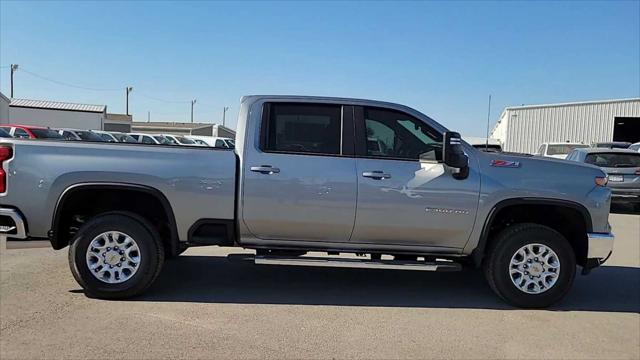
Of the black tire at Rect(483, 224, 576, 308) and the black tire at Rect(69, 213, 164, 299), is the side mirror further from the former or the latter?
the black tire at Rect(69, 213, 164, 299)

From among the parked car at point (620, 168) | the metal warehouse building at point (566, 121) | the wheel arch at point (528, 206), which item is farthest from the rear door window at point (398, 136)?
the metal warehouse building at point (566, 121)

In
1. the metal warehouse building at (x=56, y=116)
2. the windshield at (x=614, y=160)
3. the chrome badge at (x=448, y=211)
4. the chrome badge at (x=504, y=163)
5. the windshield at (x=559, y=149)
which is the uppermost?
the metal warehouse building at (x=56, y=116)

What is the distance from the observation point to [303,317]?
4.79m

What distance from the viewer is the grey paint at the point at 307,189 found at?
5008 mm

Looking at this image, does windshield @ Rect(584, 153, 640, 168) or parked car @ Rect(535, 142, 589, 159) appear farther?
parked car @ Rect(535, 142, 589, 159)

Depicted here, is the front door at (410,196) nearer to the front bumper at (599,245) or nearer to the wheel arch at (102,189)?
the front bumper at (599,245)

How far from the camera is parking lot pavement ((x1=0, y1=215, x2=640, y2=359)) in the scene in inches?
160

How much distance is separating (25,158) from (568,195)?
529cm

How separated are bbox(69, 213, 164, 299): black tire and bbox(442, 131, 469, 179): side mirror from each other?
294 cm

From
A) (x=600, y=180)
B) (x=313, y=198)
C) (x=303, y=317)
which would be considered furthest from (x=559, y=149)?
(x=303, y=317)

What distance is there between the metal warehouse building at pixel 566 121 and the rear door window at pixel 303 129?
111ft

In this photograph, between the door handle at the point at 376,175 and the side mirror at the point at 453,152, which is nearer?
the side mirror at the point at 453,152

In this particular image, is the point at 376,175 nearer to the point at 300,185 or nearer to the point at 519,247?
the point at 300,185

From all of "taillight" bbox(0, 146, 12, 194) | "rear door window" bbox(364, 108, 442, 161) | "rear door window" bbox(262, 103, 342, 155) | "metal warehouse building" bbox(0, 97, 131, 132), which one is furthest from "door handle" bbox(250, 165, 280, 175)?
"metal warehouse building" bbox(0, 97, 131, 132)
